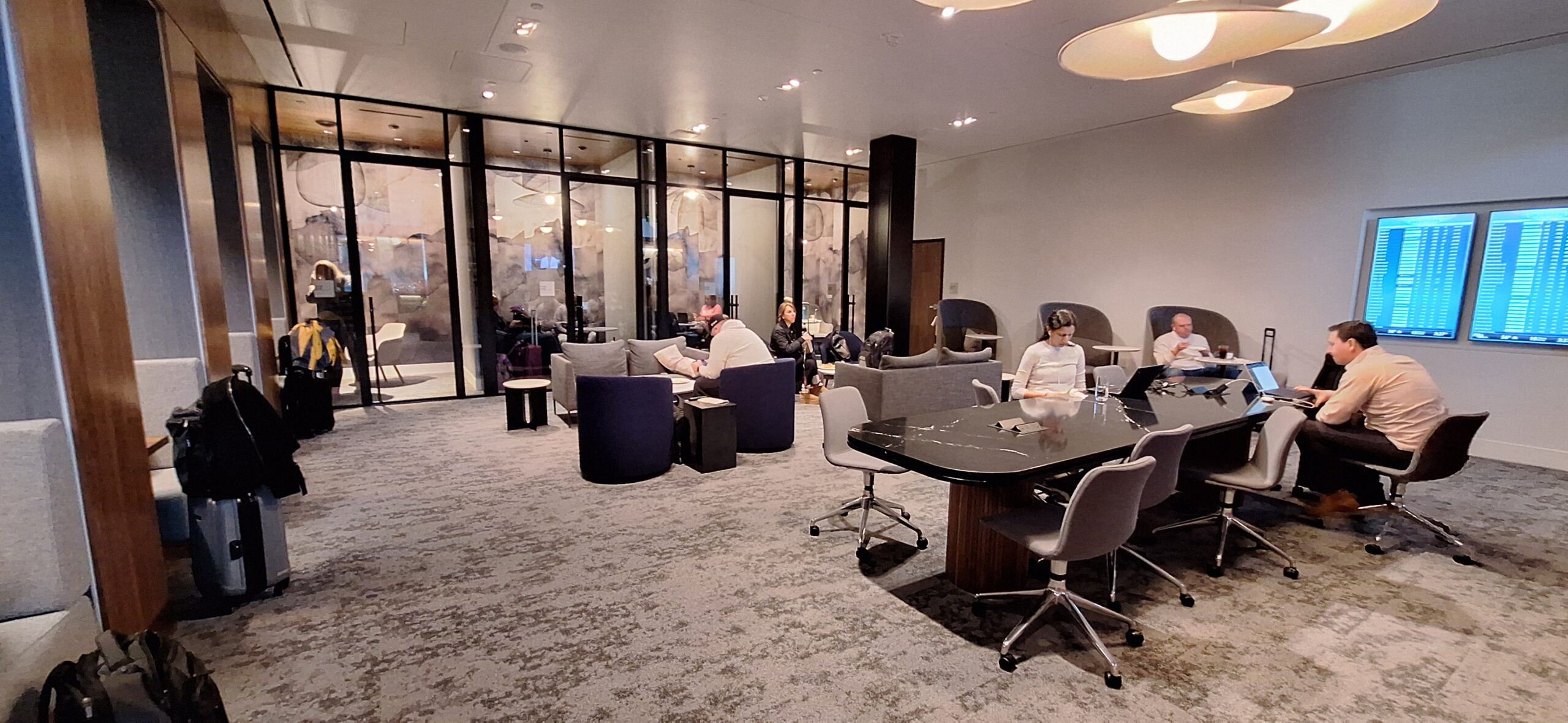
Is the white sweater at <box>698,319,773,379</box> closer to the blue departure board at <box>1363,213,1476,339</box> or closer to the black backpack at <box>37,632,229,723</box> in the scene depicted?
the black backpack at <box>37,632,229,723</box>

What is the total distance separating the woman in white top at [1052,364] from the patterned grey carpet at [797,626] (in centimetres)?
101

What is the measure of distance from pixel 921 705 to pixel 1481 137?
694cm

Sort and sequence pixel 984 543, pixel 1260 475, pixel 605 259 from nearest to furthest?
pixel 984 543 → pixel 1260 475 → pixel 605 259

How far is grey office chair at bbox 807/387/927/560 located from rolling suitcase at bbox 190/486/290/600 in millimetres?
2597

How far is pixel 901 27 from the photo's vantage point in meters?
4.61

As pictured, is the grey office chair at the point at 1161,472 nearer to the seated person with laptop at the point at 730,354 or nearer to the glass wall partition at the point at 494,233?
the seated person with laptop at the point at 730,354

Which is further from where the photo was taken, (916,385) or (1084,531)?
(916,385)

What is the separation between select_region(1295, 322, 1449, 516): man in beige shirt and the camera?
3381 millimetres

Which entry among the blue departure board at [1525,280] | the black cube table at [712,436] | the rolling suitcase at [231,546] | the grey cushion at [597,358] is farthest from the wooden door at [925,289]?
the rolling suitcase at [231,546]

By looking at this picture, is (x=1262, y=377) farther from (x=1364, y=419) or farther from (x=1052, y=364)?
(x=1052, y=364)

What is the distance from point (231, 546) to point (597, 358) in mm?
3673

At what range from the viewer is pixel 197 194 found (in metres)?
3.54

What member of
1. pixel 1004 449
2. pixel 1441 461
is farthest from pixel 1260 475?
pixel 1004 449

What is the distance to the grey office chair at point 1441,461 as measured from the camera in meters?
3.22
